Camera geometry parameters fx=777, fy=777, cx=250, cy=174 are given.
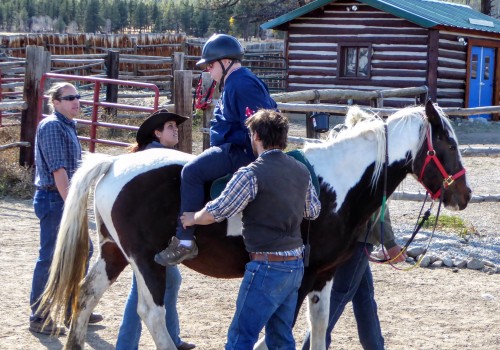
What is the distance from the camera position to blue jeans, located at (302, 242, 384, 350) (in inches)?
177

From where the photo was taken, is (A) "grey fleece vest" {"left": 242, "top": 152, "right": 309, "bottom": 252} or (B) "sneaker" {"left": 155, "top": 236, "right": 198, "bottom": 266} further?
(B) "sneaker" {"left": 155, "top": 236, "right": 198, "bottom": 266}

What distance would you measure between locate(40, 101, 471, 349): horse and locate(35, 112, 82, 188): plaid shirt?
61 centimetres

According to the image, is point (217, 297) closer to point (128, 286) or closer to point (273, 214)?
point (128, 286)

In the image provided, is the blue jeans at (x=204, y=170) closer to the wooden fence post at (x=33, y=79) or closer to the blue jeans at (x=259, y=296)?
the blue jeans at (x=259, y=296)

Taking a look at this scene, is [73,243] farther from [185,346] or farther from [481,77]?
[481,77]

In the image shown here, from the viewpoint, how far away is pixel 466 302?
20.8ft

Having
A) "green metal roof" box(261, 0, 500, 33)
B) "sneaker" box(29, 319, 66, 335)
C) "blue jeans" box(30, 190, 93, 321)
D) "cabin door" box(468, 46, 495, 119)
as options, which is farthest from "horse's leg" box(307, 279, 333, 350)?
"cabin door" box(468, 46, 495, 119)

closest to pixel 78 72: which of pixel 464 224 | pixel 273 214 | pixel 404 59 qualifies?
pixel 404 59

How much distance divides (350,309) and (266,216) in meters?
2.77

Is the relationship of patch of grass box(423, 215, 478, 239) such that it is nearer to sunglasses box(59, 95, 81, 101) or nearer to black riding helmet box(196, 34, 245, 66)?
sunglasses box(59, 95, 81, 101)

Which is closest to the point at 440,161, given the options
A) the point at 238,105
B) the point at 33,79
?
the point at 238,105

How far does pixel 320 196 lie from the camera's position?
169 inches

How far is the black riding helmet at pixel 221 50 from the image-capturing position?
425cm

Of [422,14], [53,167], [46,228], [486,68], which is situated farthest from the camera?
[486,68]
